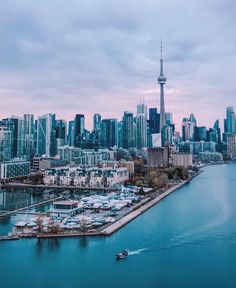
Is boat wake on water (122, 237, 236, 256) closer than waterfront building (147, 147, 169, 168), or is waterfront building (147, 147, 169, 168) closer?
boat wake on water (122, 237, 236, 256)

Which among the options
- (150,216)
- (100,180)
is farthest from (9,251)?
(100,180)

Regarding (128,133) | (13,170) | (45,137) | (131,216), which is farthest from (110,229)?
(128,133)

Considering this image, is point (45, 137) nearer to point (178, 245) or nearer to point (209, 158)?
point (209, 158)

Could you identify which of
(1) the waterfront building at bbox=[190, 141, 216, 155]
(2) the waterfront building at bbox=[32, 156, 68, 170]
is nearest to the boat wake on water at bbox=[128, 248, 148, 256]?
(2) the waterfront building at bbox=[32, 156, 68, 170]

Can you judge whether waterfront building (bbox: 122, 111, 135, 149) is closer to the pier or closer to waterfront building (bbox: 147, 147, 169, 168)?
waterfront building (bbox: 147, 147, 169, 168)

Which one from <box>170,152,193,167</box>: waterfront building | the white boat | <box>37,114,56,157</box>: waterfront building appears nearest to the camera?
the white boat

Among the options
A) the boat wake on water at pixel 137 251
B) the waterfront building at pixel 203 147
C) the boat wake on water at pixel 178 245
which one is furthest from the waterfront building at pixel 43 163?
the waterfront building at pixel 203 147
